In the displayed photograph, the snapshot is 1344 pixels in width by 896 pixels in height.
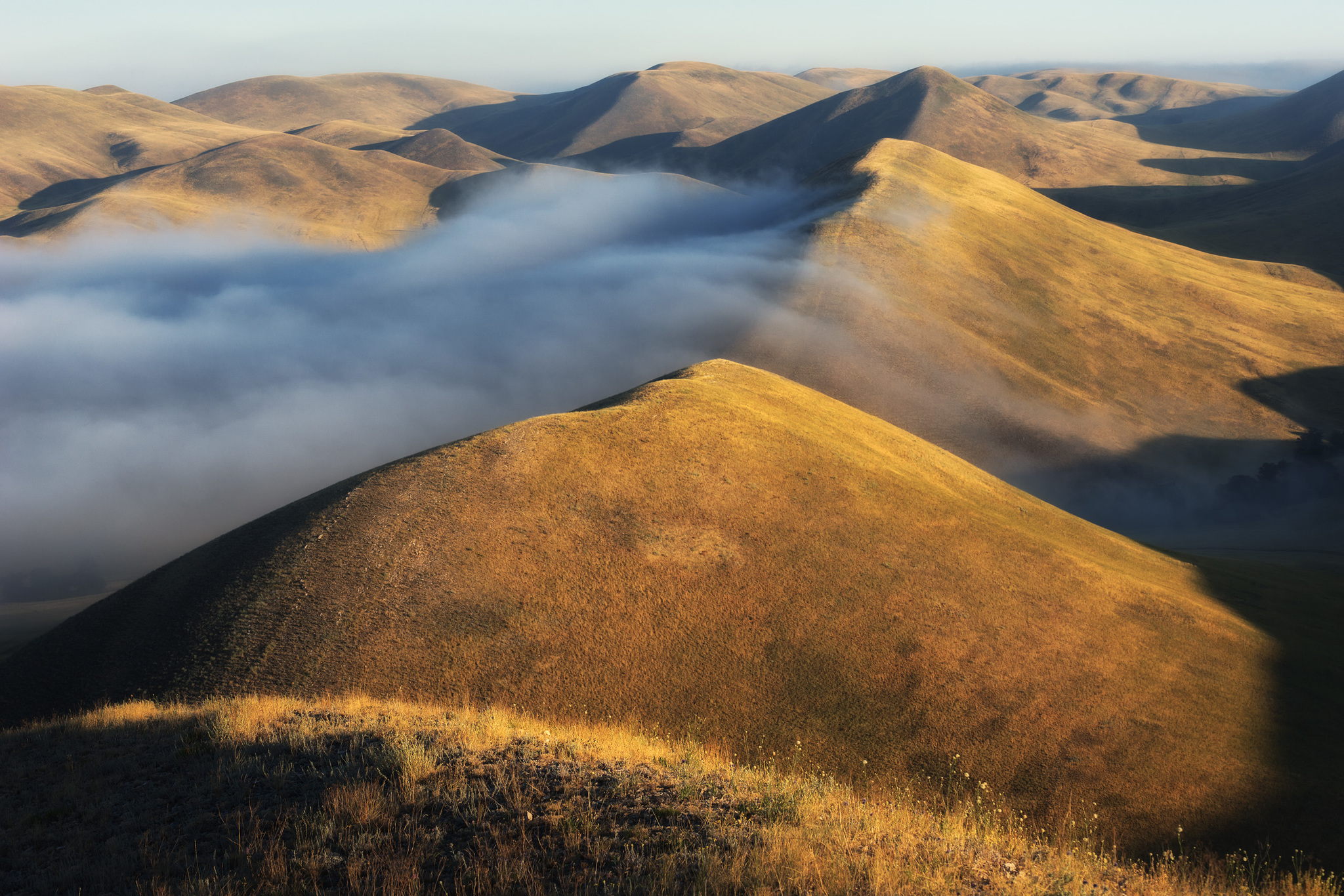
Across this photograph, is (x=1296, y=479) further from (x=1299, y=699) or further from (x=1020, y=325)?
(x=1299, y=699)

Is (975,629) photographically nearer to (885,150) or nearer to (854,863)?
(854,863)

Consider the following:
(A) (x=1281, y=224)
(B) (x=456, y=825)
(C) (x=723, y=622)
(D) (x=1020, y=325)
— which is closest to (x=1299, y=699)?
(C) (x=723, y=622)

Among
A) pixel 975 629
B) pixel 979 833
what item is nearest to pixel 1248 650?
pixel 975 629

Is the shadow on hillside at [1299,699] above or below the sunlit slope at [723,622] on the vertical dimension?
below

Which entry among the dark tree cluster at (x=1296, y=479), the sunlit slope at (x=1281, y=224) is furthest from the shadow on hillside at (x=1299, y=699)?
the sunlit slope at (x=1281, y=224)

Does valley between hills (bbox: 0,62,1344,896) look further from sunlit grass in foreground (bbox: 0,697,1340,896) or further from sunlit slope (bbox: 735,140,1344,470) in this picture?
sunlit slope (bbox: 735,140,1344,470)

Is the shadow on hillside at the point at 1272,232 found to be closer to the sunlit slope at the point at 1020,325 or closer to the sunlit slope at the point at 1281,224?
the sunlit slope at the point at 1281,224
